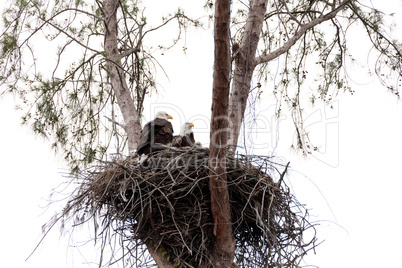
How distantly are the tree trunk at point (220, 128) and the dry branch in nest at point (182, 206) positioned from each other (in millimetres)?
104

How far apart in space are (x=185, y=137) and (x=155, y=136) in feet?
1.29

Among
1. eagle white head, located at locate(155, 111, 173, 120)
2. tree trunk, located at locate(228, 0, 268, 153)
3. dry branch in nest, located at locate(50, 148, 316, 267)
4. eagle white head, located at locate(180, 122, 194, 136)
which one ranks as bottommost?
dry branch in nest, located at locate(50, 148, 316, 267)

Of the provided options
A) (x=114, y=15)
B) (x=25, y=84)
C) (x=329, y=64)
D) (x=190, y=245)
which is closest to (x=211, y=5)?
(x=114, y=15)

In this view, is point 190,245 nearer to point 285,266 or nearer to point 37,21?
point 285,266

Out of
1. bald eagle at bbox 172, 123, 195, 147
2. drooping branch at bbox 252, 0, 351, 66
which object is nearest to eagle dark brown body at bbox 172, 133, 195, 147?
bald eagle at bbox 172, 123, 195, 147

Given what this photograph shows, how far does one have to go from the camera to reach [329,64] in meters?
6.71

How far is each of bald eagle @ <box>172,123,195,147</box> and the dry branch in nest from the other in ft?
1.71

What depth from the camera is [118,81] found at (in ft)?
18.5

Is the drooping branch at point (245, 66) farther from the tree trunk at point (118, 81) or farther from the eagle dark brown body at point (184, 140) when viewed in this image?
the tree trunk at point (118, 81)

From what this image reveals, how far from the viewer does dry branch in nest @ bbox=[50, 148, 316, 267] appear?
418cm

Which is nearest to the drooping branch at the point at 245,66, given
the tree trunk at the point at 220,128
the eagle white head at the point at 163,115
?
the eagle white head at the point at 163,115

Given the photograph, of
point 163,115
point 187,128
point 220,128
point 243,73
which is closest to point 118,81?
point 163,115

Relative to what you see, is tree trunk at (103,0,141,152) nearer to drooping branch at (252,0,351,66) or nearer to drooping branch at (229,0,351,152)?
drooping branch at (229,0,351,152)

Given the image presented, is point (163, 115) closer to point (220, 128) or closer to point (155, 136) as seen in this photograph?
point (155, 136)
